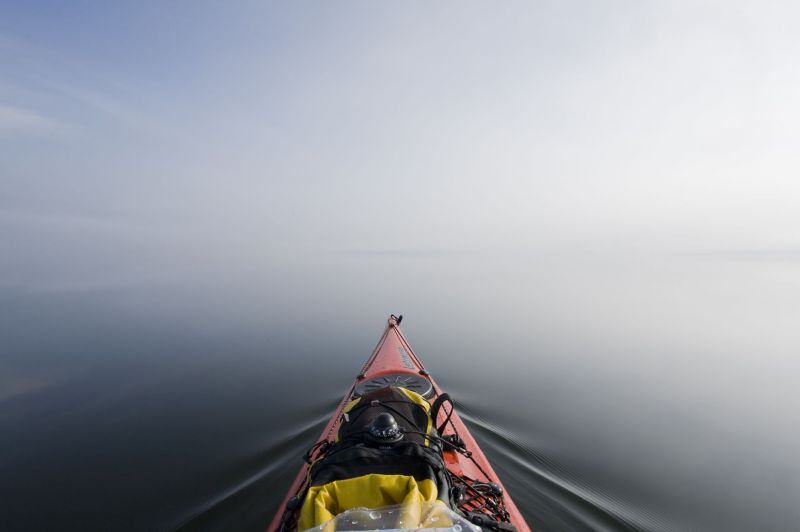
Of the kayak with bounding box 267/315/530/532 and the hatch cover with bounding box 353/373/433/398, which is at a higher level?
the kayak with bounding box 267/315/530/532

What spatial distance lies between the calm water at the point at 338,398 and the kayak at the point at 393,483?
179 centimetres

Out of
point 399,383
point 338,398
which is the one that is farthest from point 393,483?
point 338,398

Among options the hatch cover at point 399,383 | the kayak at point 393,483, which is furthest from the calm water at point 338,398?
the kayak at point 393,483

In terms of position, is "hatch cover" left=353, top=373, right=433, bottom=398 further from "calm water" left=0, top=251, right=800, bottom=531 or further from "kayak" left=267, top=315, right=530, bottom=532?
"calm water" left=0, top=251, right=800, bottom=531

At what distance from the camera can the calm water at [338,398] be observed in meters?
4.48

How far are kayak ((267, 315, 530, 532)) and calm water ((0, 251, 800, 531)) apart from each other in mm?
1793

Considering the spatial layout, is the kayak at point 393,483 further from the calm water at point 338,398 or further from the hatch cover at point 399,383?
the calm water at point 338,398

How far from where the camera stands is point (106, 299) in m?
17.1

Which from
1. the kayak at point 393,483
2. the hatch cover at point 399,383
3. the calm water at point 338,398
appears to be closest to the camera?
the kayak at point 393,483

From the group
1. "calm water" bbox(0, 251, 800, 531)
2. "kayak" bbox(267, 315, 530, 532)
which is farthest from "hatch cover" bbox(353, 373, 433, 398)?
"calm water" bbox(0, 251, 800, 531)

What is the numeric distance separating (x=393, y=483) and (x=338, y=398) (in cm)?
579

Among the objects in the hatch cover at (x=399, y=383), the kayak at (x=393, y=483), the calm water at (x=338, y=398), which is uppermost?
the kayak at (x=393, y=483)

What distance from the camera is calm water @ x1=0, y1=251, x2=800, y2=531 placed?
176 inches

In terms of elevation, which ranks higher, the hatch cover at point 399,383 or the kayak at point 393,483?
the kayak at point 393,483
